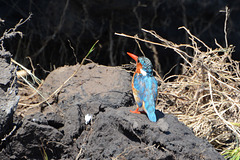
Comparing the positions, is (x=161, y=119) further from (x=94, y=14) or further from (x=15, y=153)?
(x=94, y=14)

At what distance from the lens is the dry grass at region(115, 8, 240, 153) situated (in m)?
3.71

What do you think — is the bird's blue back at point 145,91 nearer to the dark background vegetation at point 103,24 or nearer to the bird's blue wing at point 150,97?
the bird's blue wing at point 150,97

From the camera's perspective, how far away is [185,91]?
4.19 m

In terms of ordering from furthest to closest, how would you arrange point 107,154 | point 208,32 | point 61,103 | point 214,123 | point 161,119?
1. point 208,32
2. point 214,123
3. point 61,103
4. point 161,119
5. point 107,154

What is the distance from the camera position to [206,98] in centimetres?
406

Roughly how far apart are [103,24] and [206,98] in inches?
74.2

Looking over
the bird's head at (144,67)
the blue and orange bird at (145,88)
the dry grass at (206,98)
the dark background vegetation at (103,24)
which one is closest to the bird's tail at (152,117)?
the blue and orange bird at (145,88)

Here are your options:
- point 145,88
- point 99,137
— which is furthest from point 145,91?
point 99,137

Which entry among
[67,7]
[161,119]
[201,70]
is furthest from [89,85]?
[67,7]

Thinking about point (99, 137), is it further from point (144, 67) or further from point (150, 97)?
point (144, 67)

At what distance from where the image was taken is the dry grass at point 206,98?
3.71 m

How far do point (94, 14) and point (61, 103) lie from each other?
2.20 m

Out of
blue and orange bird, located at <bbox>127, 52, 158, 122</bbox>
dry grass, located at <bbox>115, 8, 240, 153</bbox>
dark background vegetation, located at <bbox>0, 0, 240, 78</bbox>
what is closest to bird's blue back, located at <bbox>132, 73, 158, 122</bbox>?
blue and orange bird, located at <bbox>127, 52, 158, 122</bbox>

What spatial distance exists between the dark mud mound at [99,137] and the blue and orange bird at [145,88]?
0.10m
